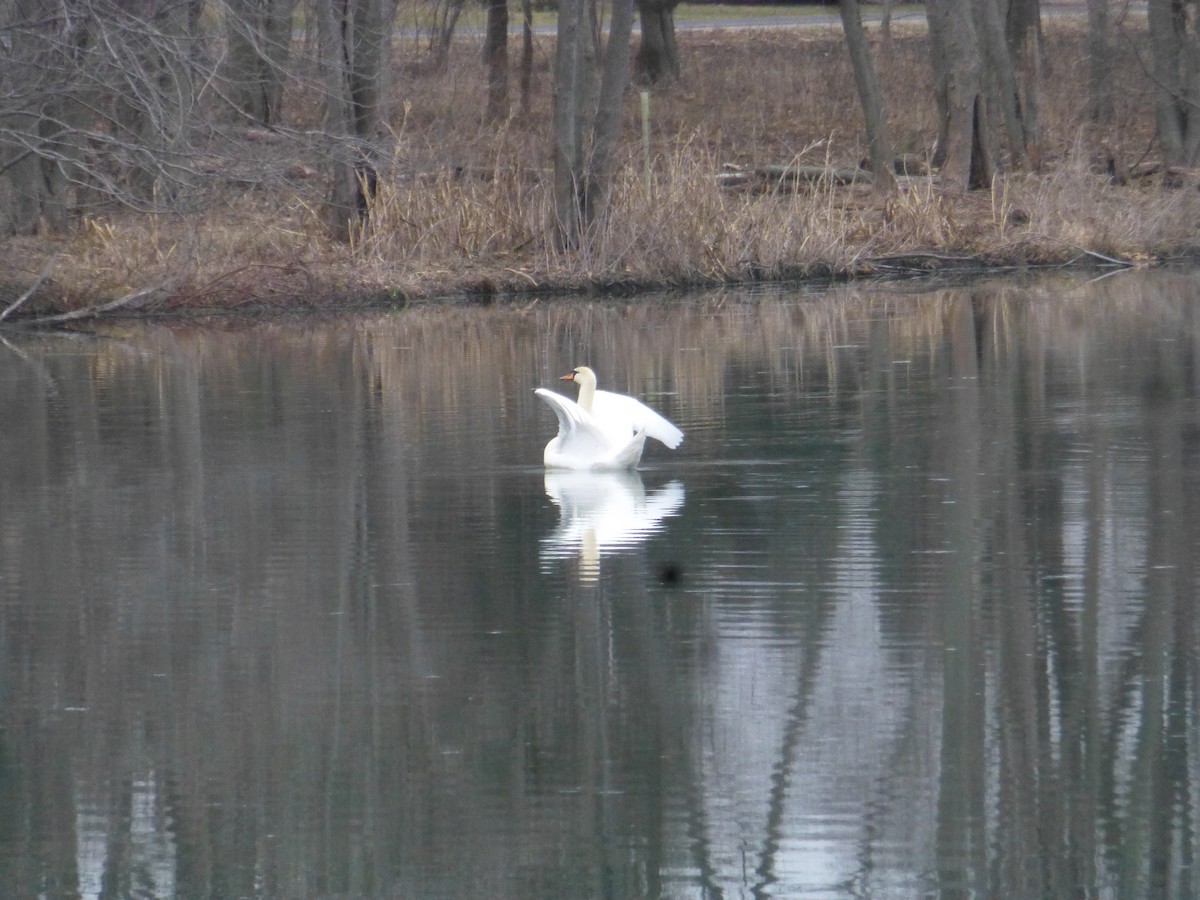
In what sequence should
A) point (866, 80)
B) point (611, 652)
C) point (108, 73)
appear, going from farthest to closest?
point (866, 80) → point (108, 73) → point (611, 652)

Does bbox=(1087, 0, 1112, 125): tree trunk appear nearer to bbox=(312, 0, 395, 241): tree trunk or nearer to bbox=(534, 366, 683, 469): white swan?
bbox=(312, 0, 395, 241): tree trunk

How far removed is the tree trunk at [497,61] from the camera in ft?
124

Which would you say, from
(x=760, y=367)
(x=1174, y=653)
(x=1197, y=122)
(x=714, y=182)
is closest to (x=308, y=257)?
(x=714, y=182)

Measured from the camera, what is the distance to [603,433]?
1023 cm

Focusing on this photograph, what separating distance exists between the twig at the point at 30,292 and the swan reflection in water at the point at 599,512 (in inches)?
444

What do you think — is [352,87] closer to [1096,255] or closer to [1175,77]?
[1096,255]

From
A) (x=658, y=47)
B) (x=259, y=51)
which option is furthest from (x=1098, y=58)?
(x=259, y=51)

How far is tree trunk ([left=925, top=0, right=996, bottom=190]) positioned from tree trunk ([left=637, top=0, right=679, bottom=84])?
1438 cm

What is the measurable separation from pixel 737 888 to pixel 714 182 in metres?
19.1

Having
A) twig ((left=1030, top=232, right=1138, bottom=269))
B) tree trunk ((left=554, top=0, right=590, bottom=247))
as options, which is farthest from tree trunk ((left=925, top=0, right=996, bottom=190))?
tree trunk ((left=554, top=0, right=590, bottom=247))

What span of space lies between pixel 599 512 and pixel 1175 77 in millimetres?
23646

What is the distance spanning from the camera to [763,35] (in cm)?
4878

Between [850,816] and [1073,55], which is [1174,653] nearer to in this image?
[850,816]

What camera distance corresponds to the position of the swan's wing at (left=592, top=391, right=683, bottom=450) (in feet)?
34.1
